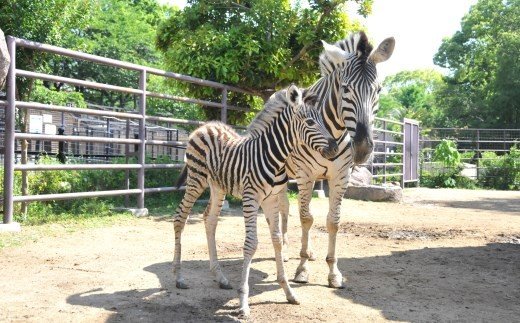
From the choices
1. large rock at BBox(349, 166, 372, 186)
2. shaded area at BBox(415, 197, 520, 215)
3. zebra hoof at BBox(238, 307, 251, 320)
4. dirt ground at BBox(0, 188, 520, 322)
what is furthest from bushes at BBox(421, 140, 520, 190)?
zebra hoof at BBox(238, 307, 251, 320)

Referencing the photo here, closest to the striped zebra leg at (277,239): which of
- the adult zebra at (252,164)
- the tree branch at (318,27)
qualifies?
the adult zebra at (252,164)

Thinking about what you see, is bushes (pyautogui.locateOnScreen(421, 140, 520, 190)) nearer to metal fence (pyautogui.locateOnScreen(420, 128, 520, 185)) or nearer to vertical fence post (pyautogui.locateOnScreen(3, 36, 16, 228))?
metal fence (pyautogui.locateOnScreen(420, 128, 520, 185))

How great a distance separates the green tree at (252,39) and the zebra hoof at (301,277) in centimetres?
586

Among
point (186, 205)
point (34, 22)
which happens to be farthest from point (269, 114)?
point (34, 22)

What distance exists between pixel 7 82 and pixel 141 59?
21.7 meters

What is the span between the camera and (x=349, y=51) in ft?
18.6

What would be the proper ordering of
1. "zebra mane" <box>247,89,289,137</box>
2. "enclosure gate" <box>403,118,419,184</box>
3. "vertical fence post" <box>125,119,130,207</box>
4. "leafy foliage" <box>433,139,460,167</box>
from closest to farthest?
1. "zebra mane" <box>247,89,289,137</box>
2. "vertical fence post" <box>125,119,130,207</box>
3. "enclosure gate" <box>403,118,419,184</box>
4. "leafy foliage" <box>433,139,460,167</box>

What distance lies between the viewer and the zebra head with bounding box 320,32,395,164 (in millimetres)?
4582

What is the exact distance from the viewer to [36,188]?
8609 millimetres

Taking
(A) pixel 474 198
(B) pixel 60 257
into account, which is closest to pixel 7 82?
(B) pixel 60 257

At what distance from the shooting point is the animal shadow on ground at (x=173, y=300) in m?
3.81

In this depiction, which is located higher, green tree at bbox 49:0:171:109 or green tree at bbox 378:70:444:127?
green tree at bbox 378:70:444:127

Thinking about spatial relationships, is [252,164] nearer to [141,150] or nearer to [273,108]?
[273,108]

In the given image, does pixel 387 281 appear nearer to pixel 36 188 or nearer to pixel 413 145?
pixel 36 188
